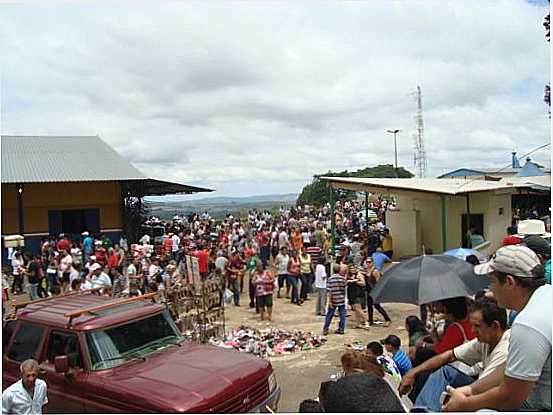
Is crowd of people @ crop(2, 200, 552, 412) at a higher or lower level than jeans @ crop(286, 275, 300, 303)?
higher

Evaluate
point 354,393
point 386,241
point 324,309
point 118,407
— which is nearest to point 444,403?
point 354,393

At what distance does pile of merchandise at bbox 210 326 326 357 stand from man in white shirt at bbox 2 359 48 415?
5492 millimetres

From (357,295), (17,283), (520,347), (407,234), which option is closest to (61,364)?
(520,347)

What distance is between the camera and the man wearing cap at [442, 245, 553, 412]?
2566 mm

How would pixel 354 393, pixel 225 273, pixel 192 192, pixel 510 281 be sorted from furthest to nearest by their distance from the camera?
pixel 192 192
pixel 225 273
pixel 510 281
pixel 354 393

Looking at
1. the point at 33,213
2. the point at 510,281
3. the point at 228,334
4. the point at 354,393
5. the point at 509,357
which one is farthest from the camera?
the point at 33,213

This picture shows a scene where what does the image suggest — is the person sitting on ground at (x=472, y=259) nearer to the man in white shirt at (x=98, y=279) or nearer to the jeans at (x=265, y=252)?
the man in white shirt at (x=98, y=279)

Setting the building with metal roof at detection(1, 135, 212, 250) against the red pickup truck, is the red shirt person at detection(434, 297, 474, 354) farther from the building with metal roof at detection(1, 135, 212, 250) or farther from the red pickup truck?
the building with metal roof at detection(1, 135, 212, 250)

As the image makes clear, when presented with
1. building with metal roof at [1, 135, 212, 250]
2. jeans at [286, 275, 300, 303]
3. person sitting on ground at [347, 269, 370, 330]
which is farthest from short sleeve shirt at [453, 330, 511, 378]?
building with metal roof at [1, 135, 212, 250]

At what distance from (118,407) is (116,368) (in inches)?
19.8

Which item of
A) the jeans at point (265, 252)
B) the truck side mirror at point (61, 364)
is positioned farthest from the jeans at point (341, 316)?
the jeans at point (265, 252)

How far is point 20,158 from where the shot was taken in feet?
83.3

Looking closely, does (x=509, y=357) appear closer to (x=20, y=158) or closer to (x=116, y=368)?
(x=116, y=368)

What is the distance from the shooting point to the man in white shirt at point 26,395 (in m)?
4.59
